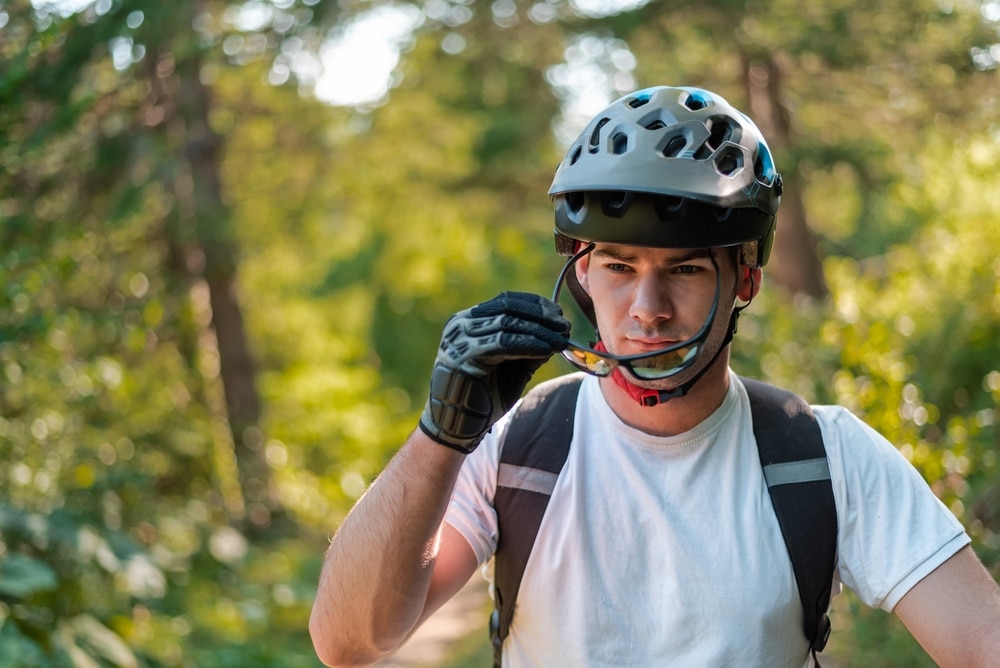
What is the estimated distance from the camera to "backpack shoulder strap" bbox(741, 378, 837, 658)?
227 cm

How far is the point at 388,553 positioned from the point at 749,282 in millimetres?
1220

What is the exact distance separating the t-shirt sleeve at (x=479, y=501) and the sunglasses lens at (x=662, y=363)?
0.38 m

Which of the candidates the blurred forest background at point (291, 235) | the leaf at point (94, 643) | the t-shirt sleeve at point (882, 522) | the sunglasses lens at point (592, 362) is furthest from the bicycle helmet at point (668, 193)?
the leaf at point (94, 643)

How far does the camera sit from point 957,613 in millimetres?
Answer: 2148

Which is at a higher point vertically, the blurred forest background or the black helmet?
the black helmet

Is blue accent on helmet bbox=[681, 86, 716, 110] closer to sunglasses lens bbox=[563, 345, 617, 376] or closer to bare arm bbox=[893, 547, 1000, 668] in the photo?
sunglasses lens bbox=[563, 345, 617, 376]

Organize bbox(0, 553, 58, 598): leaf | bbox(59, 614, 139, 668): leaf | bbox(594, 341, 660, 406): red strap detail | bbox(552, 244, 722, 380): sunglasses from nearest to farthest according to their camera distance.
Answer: bbox(552, 244, 722, 380): sunglasses → bbox(594, 341, 660, 406): red strap detail → bbox(0, 553, 58, 598): leaf → bbox(59, 614, 139, 668): leaf

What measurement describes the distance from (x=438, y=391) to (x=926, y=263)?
605 cm

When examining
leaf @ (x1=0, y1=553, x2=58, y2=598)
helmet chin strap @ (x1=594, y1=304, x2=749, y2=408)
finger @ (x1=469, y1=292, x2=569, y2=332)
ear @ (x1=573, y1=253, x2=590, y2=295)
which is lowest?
leaf @ (x1=0, y1=553, x2=58, y2=598)

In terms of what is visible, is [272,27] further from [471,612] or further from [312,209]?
[471,612]

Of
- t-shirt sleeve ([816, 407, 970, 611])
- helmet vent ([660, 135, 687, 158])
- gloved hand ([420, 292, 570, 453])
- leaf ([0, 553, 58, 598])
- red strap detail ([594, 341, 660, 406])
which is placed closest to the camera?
gloved hand ([420, 292, 570, 453])

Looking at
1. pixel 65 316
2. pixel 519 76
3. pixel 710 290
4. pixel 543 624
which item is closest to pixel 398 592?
pixel 543 624

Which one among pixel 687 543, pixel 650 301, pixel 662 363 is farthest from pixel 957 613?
pixel 650 301

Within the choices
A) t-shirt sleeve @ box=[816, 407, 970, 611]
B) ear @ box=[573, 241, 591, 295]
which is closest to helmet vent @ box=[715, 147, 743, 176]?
ear @ box=[573, 241, 591, 295]
